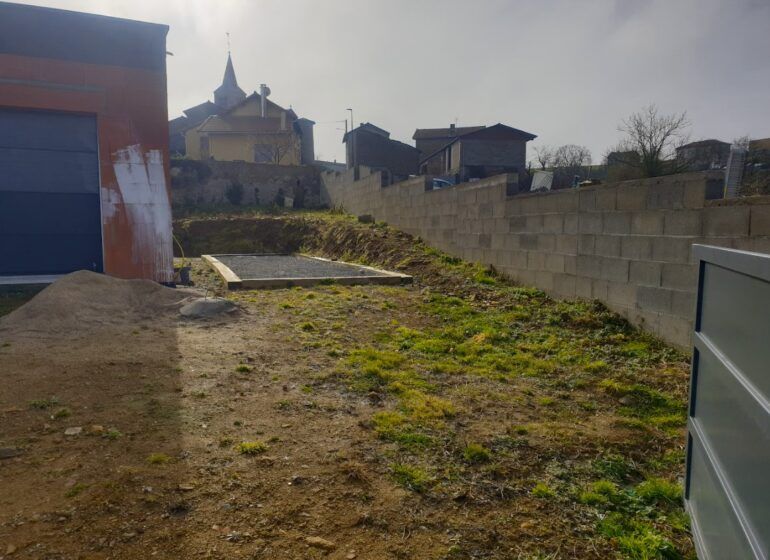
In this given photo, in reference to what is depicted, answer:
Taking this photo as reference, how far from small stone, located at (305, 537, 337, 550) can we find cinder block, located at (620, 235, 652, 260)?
178 inches

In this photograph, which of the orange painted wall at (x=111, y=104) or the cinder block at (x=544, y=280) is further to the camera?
the orange painted wall at (x=111, y=104)

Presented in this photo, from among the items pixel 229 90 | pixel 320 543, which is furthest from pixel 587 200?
pixel 229 90

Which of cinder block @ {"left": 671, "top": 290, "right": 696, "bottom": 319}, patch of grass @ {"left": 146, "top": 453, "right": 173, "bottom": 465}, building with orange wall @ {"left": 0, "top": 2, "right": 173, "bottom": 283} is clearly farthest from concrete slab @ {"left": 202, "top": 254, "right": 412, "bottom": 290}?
patch of grass @ {"left": 146, "top": 453, "right": 173, "bottom": 465}

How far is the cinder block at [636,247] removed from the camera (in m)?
5.34

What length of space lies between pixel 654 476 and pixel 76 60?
956 cm

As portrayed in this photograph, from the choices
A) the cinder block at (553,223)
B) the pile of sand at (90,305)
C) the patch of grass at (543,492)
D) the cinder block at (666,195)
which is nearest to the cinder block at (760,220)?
the cinder block at (666,195)

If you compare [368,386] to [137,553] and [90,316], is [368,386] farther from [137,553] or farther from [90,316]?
[90,316]

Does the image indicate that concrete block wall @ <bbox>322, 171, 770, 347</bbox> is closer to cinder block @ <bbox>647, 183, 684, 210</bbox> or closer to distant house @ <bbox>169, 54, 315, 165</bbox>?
cinder block @ <bbox>647, 183, 684, 210</bbox>

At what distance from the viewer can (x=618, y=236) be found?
578 centimetres

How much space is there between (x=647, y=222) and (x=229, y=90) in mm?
59260

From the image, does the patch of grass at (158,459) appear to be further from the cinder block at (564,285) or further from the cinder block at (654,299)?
the cinder block at (564,285)

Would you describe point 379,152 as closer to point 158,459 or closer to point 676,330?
point 676,330

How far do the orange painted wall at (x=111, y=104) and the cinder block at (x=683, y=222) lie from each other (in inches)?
305

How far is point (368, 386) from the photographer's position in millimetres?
4191
